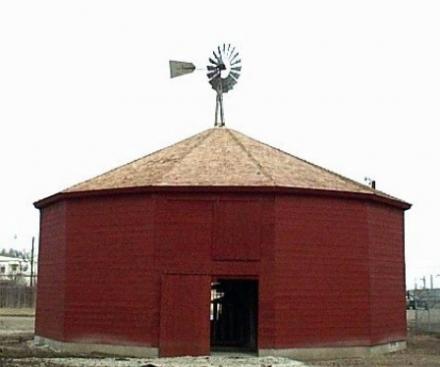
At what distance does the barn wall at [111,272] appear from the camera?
26312 millimetres

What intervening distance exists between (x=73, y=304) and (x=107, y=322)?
1673 millimetres

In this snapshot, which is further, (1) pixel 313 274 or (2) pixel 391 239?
(2) pixel 391 239

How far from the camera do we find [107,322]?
26.9 metres

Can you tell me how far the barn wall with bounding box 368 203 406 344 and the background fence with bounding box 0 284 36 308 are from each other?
153ft

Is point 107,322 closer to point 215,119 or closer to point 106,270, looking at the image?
point 106,270

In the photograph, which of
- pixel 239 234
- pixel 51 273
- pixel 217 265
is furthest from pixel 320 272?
pixel 51 273

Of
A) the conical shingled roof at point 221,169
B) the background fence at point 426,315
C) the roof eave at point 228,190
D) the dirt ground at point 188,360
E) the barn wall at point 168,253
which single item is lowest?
the dirt ground at point 188,360

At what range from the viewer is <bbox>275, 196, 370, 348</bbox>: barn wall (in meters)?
26.0

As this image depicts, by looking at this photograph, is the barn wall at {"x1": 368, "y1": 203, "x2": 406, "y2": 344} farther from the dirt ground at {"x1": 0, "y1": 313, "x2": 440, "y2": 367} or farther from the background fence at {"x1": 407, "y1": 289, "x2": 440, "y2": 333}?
the background fence at {"x1": 407, "y1": 289, "x2": 440, "y2": 333}

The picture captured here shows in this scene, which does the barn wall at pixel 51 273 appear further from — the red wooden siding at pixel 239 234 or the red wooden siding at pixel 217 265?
the red wooden siding at pixel 239 234

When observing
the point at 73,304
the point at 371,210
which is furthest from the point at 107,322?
the point at 371,210

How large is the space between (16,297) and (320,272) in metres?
50.4

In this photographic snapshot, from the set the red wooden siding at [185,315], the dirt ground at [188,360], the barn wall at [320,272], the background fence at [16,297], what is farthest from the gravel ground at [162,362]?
the background fence at [16,297]

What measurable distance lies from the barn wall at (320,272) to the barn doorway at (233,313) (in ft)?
12.8
